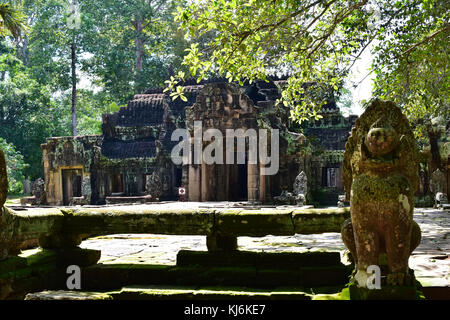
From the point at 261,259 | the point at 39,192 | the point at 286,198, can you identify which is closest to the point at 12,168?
the point at 39,192

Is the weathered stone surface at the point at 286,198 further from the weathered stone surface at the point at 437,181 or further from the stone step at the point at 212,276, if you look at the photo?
the stone step at the point at 212,276

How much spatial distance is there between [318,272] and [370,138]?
1.51 meters

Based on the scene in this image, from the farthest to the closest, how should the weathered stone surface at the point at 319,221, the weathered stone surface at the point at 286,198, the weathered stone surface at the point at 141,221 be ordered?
1. the weathered stone surface at the point at 286,198
2. the weathered stone surface at the point at 141,221
3. the weathered stone surface at the point at 319,221

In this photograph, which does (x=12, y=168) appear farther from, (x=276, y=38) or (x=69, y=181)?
(x=276, y=38)

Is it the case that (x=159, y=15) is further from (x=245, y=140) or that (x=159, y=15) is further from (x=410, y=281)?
(x=410, y=281)

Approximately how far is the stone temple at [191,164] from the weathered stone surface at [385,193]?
13492mm

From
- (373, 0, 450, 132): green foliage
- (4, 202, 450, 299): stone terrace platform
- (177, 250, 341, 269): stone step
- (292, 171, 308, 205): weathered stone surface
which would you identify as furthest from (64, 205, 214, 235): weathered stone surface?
(292, 171, 308, 205): weathered stone surface

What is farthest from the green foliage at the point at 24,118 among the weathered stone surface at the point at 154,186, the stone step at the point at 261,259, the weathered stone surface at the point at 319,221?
the weathered stone surface at the point at 319,221

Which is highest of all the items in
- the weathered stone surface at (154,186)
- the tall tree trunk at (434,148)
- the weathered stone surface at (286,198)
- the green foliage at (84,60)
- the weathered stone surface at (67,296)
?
the green foliage at (84,60)

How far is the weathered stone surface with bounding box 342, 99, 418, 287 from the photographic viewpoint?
11.6 feet

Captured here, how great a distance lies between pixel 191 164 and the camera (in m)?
18.5

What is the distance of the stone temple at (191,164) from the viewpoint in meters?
17.8

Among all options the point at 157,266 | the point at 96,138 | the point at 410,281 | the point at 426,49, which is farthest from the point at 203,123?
the point at 410,281

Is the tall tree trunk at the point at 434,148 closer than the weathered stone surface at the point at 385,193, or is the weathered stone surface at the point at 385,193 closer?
the weathered stone surface at the point at 385,193
